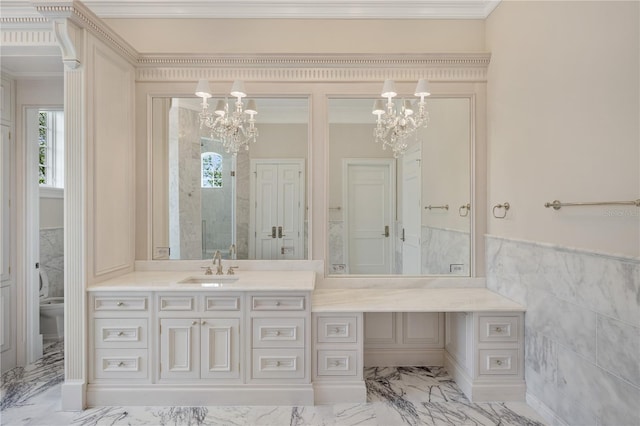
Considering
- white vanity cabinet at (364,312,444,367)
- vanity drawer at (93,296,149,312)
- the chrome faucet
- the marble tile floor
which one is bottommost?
the marble tile floor

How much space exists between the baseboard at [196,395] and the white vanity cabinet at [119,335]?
83mm

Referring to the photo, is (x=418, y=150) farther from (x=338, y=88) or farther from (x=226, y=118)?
(x=226, y=118)

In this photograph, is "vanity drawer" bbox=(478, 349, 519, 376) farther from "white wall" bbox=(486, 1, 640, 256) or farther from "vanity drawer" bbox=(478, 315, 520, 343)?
"white wall" bbox=(486, 1, 640, 256)

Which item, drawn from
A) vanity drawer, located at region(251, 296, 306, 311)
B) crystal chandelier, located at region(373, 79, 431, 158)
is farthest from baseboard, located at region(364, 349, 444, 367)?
crystal chandelier, located at region(373, 79, 431, 158)

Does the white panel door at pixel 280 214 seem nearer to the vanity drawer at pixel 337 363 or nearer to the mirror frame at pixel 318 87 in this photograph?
the mirror frame at pixel 318 87

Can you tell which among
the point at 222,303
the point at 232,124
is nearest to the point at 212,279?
the point at 222,303

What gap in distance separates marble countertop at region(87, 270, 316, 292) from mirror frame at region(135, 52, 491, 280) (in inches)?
10.9

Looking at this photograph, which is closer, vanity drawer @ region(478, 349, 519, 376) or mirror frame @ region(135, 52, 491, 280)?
vanity drawer @ region(478, 349, 519, 376)

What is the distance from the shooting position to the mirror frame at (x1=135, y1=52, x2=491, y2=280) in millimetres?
2957

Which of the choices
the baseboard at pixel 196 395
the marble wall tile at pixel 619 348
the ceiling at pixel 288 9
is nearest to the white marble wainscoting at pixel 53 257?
the ceiling at pixel 288 9

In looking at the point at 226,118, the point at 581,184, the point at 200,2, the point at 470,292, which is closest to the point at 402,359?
the point at 470,292

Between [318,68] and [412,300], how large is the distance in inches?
78.6

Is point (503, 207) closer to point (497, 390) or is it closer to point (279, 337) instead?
point (497, 390)

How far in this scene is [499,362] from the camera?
2.48 metres
